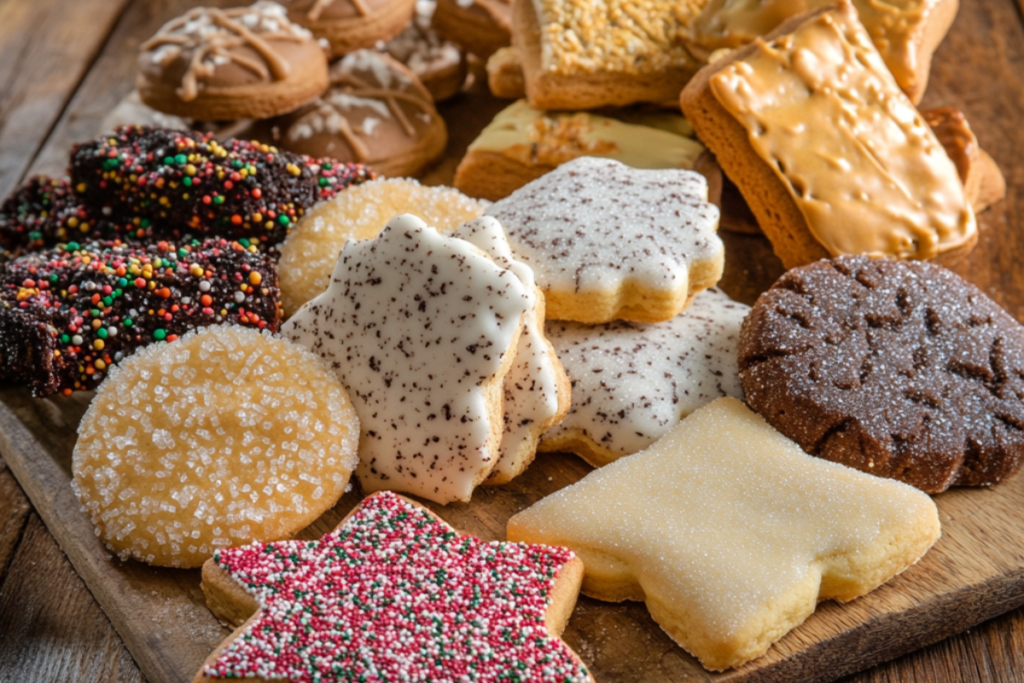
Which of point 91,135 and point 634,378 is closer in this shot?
point 634,378

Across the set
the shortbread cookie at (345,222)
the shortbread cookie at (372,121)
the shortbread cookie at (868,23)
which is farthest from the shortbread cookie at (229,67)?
the shortbread cookie at (868,23)

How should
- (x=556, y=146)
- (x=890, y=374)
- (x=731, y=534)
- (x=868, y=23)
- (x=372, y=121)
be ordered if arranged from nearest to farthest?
1. (x=731, y=534)
2. (x=890, y=374)
3. (x=868, y=23)
4. (x=556, y=146)
5. (x=372, y=121)

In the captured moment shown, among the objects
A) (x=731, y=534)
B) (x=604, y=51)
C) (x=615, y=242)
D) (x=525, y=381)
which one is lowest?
(x=731, y=534)

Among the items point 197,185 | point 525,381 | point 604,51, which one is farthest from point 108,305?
point 604,51

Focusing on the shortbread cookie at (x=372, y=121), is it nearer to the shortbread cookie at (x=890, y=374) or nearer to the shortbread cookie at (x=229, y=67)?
the shortbread cookie at (x=229, y=67)

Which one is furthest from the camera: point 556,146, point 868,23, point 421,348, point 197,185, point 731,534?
point 556,146

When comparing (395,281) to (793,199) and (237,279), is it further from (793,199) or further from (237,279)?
(793,199)

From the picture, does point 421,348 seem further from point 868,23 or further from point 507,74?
point 868,23

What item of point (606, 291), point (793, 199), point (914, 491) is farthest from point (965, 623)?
point (793, 199)
